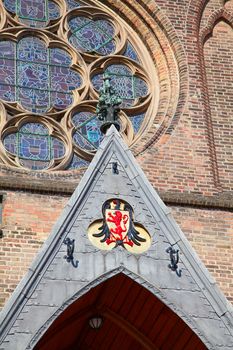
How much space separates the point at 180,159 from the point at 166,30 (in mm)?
2627

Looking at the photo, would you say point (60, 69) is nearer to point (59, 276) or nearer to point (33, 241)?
point (33, 241)

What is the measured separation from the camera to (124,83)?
60.3ft

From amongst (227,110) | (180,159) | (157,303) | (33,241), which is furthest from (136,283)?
(227,110)

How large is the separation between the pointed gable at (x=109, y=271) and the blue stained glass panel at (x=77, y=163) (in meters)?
2.53

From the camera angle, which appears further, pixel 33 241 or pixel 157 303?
pixel 33 241

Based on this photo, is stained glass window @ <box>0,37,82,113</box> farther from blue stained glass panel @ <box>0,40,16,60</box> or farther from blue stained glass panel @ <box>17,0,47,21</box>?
blue stained glass panel @ <box>17,0,47,21</box>

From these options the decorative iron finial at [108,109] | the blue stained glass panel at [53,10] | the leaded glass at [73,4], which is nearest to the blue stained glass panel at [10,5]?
the blue stained glass panel at [53,10]

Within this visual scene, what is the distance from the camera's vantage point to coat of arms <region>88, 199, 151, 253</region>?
13.9 meters

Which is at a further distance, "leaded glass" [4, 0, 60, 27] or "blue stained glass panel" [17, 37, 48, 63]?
"leaded glass" [4, 0, 60, 27]

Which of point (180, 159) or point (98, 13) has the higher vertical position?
point (98, 13)

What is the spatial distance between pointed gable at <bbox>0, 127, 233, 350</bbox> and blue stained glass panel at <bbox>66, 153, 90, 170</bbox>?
8.31 feet

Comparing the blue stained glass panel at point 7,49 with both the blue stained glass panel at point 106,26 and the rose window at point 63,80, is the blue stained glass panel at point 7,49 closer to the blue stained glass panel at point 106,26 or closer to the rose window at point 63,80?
the rose window at point 63,80

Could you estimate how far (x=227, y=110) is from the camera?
1794cm

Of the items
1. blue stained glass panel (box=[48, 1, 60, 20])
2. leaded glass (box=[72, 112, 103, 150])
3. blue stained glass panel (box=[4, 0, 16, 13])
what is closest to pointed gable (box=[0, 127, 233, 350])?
leaded glass (box=[72, 112, 103, 150])
